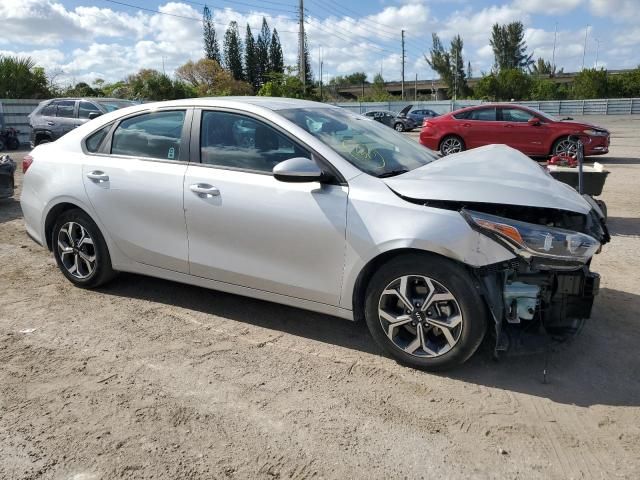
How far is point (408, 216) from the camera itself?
3217 mm

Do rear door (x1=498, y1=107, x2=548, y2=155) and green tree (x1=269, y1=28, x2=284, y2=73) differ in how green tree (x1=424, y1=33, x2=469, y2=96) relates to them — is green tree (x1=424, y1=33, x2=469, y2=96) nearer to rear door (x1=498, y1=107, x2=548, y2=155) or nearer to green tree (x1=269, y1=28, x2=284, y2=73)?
green tree (x1=269, y1=28, x2=284, y2=73)

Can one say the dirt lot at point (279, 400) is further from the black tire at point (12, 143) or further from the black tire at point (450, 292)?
the black tire at point (12, 143)

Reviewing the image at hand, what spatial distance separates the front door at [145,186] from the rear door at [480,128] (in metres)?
11.7

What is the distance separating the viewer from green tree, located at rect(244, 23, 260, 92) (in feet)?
299

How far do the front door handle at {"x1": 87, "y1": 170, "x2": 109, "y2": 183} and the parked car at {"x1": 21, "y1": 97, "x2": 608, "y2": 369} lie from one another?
0.06ft

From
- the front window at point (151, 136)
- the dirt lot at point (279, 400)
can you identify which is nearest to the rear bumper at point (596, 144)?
the dirt lot at point (279, 400)

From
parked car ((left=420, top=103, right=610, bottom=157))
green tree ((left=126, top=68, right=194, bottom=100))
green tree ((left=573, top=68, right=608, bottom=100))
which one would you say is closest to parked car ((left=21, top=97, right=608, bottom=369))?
parked car ((left=420, top=103, right=610, bottom=157))

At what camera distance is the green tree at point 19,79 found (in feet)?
100

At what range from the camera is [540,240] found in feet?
9.98

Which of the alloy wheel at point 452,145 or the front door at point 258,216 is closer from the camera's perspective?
the front door at point 258,216

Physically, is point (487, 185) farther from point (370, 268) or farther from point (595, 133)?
point (595, 133)

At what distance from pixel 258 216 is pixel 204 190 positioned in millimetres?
489

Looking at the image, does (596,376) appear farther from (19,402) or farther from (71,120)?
(71,120)

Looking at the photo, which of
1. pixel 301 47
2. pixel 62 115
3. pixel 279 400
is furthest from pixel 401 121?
pixel 279 400
